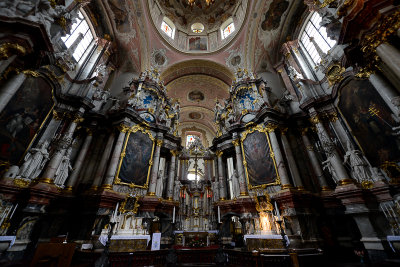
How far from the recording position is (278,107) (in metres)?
12.7

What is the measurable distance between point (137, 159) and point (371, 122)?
496 inches

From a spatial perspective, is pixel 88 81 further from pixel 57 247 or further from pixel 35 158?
pixel 57 247

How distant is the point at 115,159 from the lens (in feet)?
33.4

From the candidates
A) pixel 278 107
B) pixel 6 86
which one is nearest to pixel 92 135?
pixel 6 86

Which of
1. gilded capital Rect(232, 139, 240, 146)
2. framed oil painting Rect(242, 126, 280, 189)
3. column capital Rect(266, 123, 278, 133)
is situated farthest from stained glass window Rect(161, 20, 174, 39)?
column capital Rect(266, 123, 278, 133)

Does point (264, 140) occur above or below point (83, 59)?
below

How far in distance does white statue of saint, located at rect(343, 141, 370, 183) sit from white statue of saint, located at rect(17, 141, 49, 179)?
46.8 feet

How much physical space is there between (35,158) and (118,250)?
560cm

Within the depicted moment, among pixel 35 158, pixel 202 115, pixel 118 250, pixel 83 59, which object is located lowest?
pixel 118 250

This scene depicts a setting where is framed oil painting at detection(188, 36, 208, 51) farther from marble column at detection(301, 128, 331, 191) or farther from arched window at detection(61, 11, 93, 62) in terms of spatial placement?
marble column at detection(301, 128, 331, 191)

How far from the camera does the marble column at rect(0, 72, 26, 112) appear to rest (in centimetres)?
614

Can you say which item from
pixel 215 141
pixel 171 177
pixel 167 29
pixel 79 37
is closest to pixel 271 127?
pixel 215 141

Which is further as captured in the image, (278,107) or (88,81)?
Result: (278,107)

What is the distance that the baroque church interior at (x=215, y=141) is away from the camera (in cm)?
584
